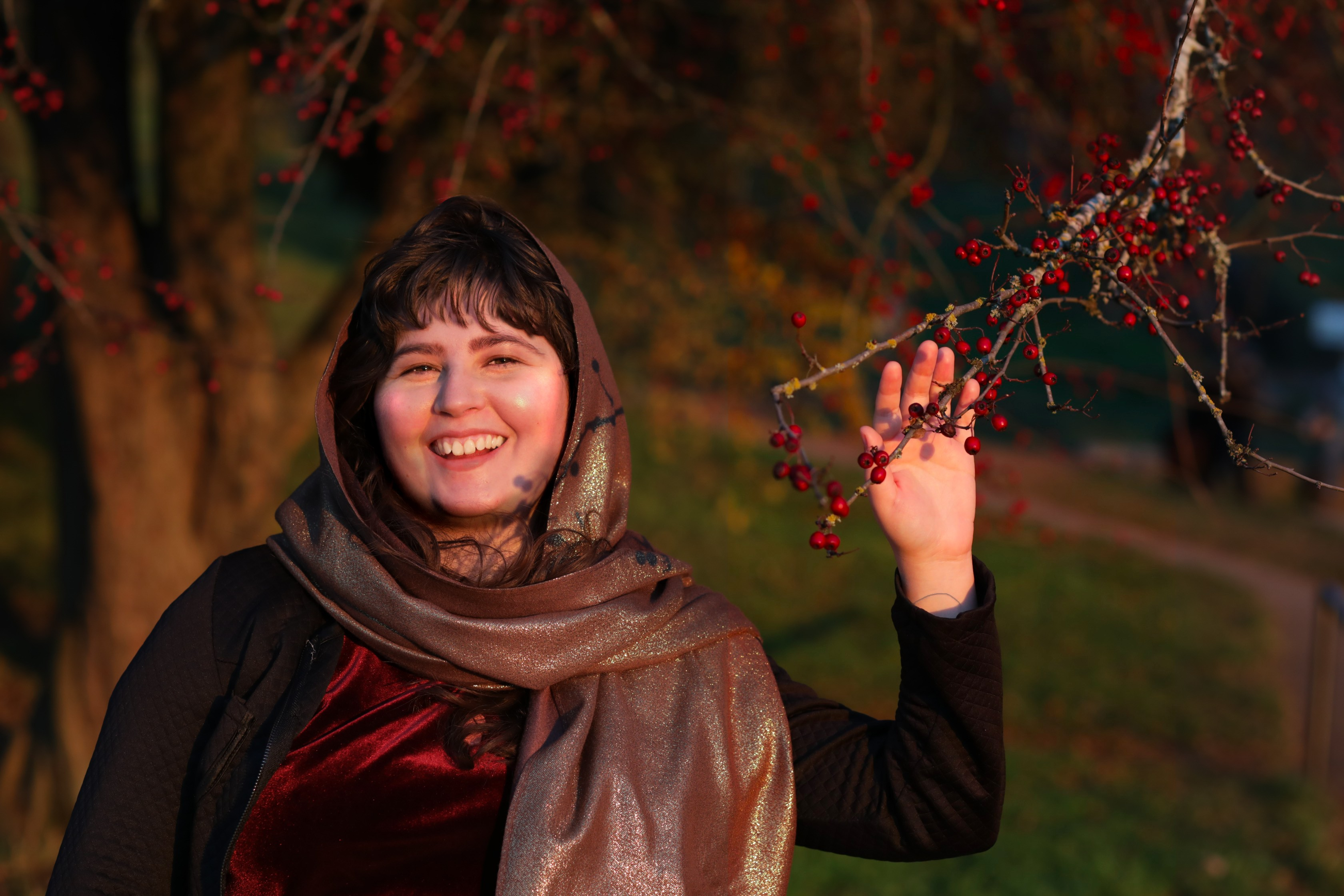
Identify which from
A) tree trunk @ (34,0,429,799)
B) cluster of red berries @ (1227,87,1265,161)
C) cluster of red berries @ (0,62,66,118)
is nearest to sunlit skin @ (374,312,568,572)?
cluster of red berries @ (1227,87,1265,161)

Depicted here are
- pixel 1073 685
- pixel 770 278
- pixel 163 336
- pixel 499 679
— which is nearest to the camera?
pixel 499 679

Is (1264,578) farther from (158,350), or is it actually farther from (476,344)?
(476,344)

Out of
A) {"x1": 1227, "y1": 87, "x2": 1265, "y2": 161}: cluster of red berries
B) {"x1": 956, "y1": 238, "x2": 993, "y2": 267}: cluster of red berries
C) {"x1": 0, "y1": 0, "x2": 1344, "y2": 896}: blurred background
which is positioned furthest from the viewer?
{"x1": 0, "y1": 0, "x2": 1344, "y2": 896}: blurred background

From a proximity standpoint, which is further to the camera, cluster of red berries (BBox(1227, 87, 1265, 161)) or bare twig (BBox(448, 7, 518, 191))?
bare twig (BBox(448, 7, 518, 191))

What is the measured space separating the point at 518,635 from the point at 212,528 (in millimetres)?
3717

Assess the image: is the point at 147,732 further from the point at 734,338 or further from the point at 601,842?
the point at 734,338

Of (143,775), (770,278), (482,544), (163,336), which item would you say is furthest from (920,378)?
(770,278)

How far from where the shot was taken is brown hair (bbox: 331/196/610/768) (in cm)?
200

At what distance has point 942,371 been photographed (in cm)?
176

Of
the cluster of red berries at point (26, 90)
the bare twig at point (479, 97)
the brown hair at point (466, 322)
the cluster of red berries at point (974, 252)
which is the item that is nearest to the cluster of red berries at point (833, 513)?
the cluster of red berries at point (974, 252)

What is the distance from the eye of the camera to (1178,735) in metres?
7.41

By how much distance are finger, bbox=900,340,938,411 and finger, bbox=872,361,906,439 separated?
23mm

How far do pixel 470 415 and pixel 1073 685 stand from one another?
712 centimetres

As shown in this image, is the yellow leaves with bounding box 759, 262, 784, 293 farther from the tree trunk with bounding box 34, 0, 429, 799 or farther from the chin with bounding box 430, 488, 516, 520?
the chin with bounding box 430, 488, 516, 520
